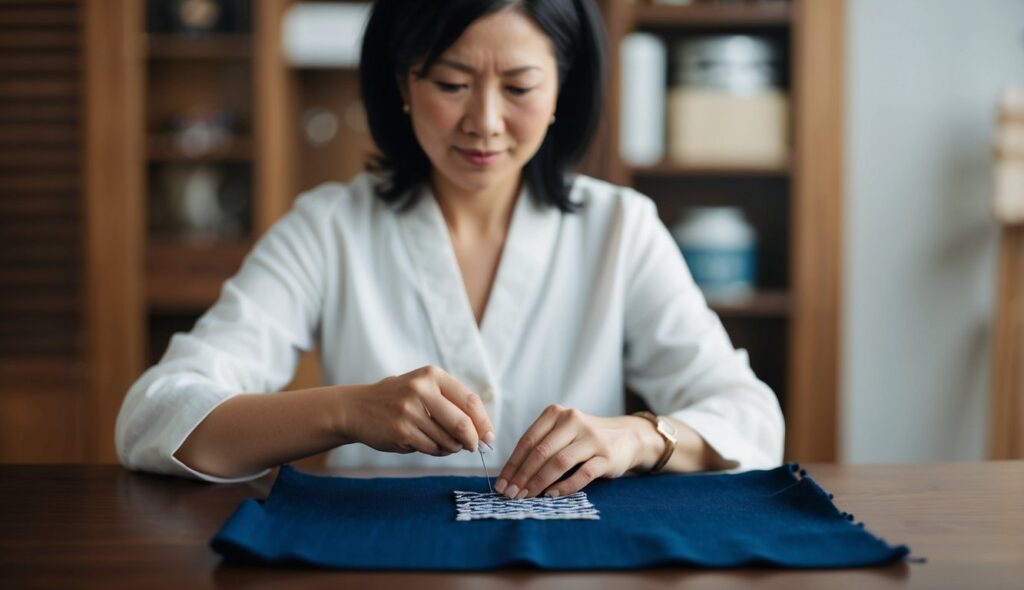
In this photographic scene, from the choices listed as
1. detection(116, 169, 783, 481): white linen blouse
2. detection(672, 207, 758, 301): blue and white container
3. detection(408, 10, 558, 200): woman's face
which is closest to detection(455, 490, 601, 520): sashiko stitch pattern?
detection(116, 169, 783, 481): white linen blouse

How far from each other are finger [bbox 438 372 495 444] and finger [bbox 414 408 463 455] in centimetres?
A: 3

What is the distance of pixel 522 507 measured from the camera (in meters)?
1.03

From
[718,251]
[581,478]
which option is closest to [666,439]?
[581,478]

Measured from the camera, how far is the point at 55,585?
31.9 inches

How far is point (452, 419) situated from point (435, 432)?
3 cm

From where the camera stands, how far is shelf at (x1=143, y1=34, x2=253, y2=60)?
3.15 metres

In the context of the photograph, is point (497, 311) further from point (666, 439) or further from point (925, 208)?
point (925, 208)

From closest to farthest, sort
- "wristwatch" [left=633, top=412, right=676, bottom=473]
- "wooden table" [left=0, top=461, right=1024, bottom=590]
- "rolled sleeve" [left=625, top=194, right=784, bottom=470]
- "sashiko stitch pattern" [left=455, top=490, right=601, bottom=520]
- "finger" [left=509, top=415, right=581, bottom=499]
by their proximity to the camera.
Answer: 1. "wooden table" [left=0, top=461, right=1024, bottom=590]
2. "sashiko stitch pattern" [left=455, top=490, right=601, bottom=520]
3. "finger" [left=509, top=415, right=581, bottom=499]
4. "wristwatch" [left=633, top=412, right=676, bottom=473]
5. "rolled sleeve" [left=625, top=194, right=784, bottom=470]

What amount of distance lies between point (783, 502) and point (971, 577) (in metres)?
0.23

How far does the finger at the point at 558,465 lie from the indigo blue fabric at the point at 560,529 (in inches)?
1.4

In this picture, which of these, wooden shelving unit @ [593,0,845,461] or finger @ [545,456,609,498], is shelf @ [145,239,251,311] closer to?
wooden shelving unit @ [593,0,845,461]

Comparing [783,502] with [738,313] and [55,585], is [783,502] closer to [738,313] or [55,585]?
[55,585]

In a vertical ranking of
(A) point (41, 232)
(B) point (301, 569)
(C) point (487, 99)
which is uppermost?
(C) point (487, 99)

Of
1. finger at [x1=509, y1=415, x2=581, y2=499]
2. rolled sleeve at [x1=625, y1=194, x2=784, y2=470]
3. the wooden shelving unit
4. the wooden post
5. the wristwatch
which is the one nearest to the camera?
finger at [x1=509, y1=415, x2=581, y2=499]
